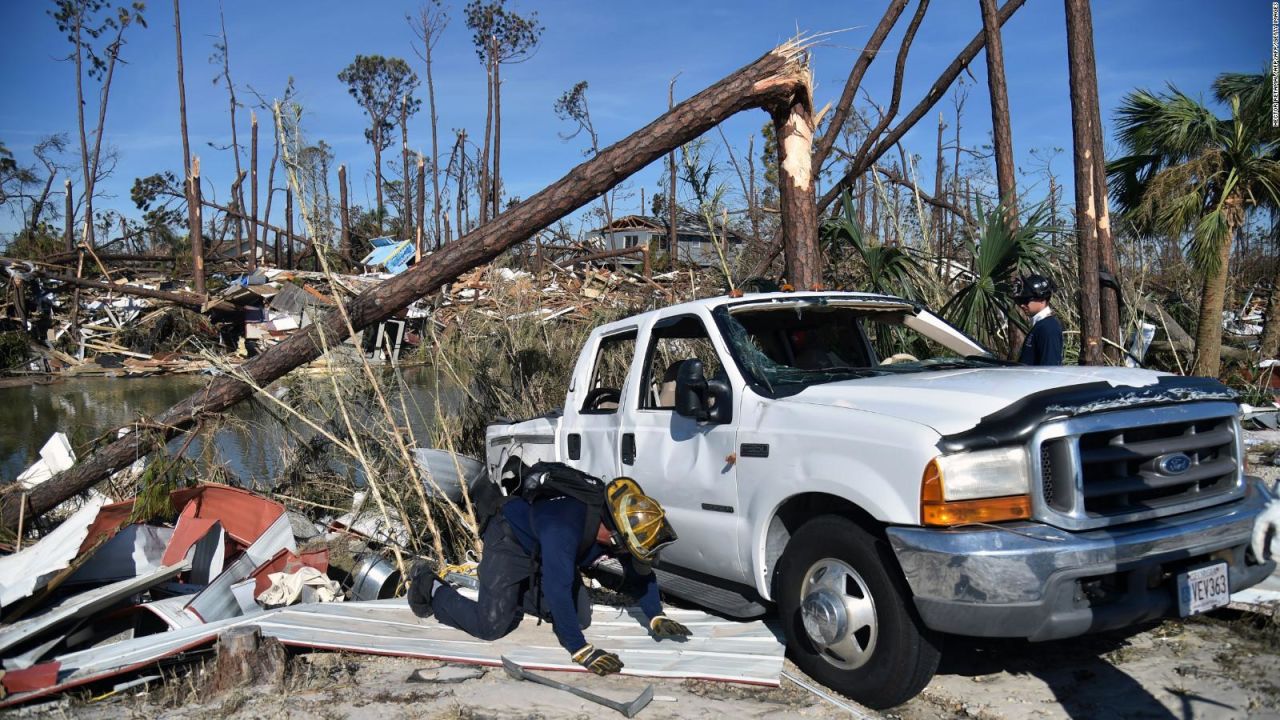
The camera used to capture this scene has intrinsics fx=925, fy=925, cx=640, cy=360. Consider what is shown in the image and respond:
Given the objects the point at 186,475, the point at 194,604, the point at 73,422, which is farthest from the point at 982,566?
the point at 73,422

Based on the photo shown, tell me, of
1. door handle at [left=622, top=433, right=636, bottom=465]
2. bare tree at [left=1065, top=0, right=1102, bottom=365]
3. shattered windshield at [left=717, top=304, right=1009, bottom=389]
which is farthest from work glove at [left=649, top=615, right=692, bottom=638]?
bare tree at [left=1065, top=0, right=1102, bottom=365]

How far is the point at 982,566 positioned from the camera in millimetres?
3475

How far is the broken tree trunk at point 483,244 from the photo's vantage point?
7.55 m

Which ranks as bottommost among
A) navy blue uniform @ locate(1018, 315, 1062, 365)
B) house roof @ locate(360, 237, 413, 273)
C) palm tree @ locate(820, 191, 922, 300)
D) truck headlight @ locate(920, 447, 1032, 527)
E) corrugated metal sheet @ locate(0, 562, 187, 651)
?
corrugated metal sheet @ locate(0, 562, 187, 651)

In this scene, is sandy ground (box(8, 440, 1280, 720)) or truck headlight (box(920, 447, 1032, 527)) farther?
sandy ground (box(8, 440, 1280, 720))

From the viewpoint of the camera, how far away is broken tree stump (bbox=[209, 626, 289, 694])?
14.2 feet

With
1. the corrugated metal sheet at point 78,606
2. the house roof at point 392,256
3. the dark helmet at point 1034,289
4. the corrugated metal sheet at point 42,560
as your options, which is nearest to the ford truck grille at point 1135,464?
the dark helmet at point 1034,289

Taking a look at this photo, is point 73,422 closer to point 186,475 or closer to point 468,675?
point 186,475

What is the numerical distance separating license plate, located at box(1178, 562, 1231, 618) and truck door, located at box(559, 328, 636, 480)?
3.05 meters

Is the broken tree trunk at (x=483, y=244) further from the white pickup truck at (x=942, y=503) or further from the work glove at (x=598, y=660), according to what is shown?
the work glove at (x=598, y=660)

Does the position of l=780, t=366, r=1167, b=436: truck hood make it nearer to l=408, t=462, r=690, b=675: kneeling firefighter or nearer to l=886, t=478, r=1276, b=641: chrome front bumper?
l=886, t=478, r=1276, b=641: chrome front bumper

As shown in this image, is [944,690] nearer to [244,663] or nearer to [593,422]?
[593,422]

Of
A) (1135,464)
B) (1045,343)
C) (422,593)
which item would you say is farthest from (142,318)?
(1135,464)

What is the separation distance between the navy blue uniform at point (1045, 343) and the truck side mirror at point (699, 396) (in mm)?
2625
